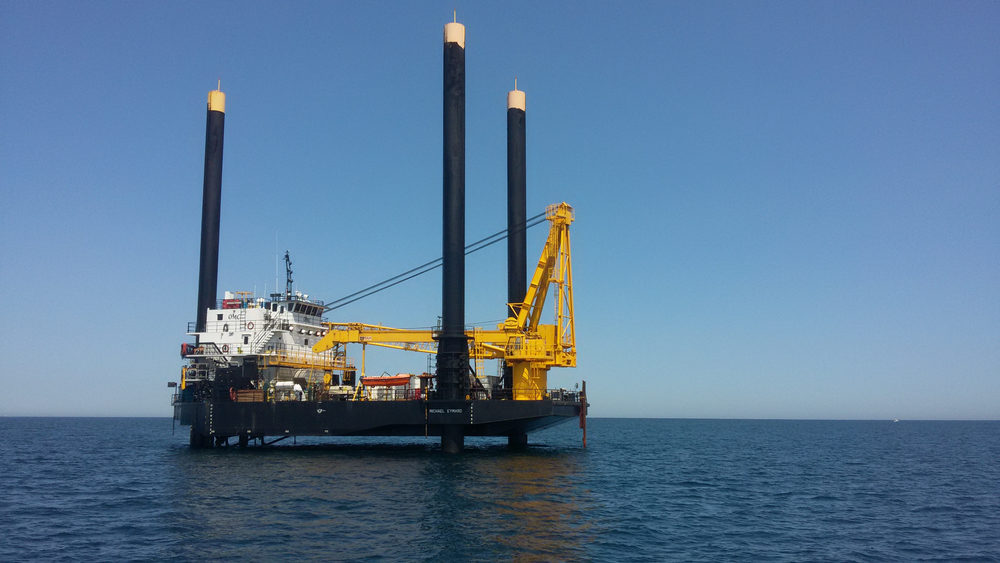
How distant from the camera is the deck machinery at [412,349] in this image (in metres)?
46.1

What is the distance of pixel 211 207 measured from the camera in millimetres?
65000

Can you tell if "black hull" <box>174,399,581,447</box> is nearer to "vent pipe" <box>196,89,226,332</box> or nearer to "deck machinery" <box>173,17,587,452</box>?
"deck machinery" <box>173,17,587,452</box>

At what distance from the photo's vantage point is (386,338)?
5506 centimetres

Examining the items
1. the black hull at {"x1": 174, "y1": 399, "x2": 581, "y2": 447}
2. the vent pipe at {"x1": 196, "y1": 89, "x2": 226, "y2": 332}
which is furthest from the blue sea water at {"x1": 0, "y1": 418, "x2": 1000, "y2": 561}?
the vent pipe at {"x1": 196, "y1": 89, "x2": 226, "y2": 332}

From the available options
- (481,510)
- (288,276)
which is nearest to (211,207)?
(288,276)

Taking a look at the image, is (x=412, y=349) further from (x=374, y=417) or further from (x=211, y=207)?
(x=211, y=207)

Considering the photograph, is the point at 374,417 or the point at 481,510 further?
the point at 374,417

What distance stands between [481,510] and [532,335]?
25.3m

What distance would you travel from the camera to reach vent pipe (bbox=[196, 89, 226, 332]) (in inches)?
2475

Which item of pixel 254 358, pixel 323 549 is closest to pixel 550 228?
pixel 254 358

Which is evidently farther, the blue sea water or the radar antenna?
the radar antenna

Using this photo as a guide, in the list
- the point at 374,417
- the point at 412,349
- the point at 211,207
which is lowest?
the point at 374,417

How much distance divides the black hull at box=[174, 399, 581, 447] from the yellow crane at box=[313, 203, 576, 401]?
2.96 metres

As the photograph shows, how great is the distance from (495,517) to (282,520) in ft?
24.5
